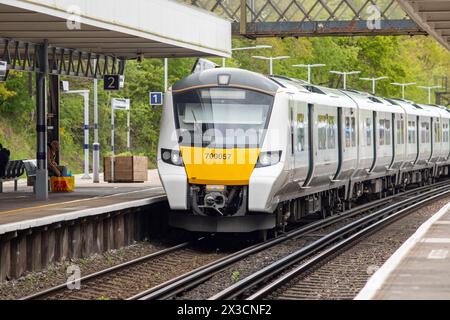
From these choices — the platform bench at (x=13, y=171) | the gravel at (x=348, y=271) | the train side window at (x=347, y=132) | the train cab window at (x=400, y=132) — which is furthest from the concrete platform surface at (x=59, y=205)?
the train cab window at (x=400, y=132)

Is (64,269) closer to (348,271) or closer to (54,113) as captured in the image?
(348,271)

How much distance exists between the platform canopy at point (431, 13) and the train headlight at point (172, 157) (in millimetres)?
5133

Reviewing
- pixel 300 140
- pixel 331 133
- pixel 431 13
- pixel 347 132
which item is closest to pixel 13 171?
pixel 347 132

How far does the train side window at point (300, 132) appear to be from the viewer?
21.2 m

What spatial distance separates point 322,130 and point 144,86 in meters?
33.1

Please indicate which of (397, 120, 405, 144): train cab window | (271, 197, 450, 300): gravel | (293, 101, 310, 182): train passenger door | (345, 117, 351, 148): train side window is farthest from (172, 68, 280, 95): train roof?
(397, 120, 405, 144): train cab window

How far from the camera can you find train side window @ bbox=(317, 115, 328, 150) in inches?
922

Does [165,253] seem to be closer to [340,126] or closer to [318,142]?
[318,142]

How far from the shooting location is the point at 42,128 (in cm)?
2516

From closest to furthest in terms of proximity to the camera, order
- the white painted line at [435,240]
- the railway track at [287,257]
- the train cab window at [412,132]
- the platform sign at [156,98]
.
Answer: the railway track at [287,257], the white painted line at [435,240], the platform sign at [156,98], the train cab window at [412,132]

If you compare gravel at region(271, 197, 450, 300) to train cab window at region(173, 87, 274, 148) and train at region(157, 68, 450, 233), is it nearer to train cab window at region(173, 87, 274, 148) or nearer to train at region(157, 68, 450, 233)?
train at region(157, 68, 450, 233)

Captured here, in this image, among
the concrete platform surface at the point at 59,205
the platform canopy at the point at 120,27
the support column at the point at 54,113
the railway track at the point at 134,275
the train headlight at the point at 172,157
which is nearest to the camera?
the railway track at the point at 134,275

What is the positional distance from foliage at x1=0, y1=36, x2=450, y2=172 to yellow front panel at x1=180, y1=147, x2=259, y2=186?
14401 millimetres

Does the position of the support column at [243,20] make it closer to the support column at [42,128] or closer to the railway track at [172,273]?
the support column at [42,128]
